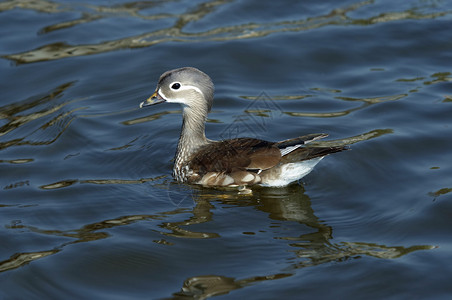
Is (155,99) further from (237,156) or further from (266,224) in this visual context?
(266,224)

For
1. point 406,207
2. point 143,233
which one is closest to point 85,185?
point 143,233

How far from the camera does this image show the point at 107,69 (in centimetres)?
1304

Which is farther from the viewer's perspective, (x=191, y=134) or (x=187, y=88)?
(x=191, y=134)

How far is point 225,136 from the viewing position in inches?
425

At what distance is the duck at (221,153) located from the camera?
8.84 m

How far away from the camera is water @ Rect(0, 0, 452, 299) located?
24.0 feet

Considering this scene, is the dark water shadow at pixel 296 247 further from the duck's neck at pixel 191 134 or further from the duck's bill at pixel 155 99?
the duck's bill at pixel 155 99

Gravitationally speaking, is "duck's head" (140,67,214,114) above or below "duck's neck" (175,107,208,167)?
above

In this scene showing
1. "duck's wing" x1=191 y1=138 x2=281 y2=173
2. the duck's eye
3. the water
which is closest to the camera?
the water

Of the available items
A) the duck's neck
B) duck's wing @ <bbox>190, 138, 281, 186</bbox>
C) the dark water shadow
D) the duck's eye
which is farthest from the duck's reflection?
the duck's eye

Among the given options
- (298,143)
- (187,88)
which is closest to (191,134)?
(187,88)

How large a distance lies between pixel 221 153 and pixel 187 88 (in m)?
1.03

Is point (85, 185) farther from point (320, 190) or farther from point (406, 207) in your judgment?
point (406, 207)

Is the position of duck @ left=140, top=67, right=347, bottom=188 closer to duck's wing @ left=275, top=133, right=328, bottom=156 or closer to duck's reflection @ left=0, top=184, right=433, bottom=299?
duck's wing @ left=275, top=133, right=328, bottom=156
